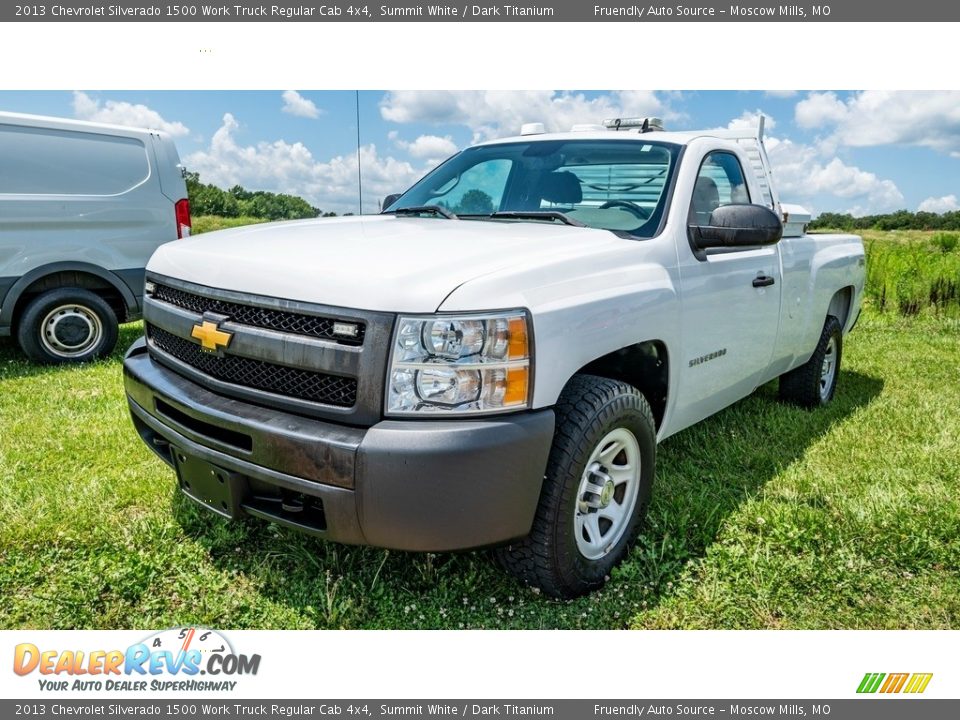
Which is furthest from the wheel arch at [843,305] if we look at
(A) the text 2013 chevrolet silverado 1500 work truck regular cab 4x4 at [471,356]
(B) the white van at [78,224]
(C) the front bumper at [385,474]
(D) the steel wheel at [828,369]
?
(B) the white van at [78,224]

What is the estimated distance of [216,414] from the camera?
2.54m

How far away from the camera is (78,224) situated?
6621mm

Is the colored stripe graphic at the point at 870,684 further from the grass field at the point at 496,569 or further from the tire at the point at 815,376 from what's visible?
the tire at the point at 815,376

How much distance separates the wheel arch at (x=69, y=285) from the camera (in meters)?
6.39

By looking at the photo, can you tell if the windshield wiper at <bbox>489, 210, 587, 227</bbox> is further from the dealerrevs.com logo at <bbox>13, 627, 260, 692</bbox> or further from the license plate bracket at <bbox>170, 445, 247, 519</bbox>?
the dealerrevs.com logo at <bbox>13, 627, 260, 692</bbox>

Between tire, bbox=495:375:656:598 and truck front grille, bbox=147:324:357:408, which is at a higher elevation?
truck front grille, bbox=147:324:357:408

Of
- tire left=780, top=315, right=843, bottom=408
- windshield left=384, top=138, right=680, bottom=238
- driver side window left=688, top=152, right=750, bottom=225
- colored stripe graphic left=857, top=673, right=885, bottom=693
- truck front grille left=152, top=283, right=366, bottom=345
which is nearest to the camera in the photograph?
truck front grille left=152, top=283, right=366, bottom=345

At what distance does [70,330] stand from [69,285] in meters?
0.42

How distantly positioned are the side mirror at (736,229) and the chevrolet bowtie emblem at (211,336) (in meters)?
2.10

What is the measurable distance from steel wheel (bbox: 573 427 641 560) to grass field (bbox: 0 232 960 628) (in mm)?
168

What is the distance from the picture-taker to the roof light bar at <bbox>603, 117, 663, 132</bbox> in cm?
428

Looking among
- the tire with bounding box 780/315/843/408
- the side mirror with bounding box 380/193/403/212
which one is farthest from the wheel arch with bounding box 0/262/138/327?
the tire with bounding box 780/315/843/408

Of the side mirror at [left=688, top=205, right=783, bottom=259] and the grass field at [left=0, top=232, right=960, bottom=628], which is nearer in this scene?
the grass field at [left=0, top=232, right=960, bottom=628]

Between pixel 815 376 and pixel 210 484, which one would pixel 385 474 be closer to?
pixel 210 484
